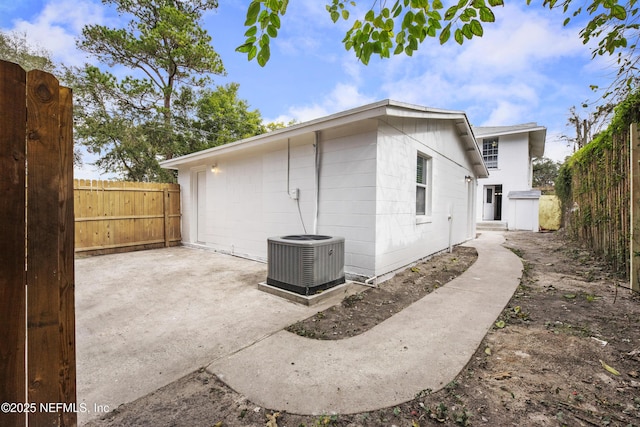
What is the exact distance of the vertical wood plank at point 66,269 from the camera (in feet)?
3.80

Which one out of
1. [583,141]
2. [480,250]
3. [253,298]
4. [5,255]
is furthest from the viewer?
[583,141]

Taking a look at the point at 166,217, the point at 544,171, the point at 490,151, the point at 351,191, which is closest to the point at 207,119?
the point at 166,217

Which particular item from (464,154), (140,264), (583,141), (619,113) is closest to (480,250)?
(464,154)

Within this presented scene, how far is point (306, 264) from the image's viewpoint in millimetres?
3918

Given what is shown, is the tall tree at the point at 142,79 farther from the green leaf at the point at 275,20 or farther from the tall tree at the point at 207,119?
the green leaf at the point at 275,20

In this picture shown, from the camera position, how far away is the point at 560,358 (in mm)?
2414

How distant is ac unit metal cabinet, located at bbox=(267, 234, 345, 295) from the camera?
3926mm

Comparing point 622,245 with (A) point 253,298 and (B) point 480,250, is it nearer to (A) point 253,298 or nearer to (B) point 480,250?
(B) point 480,250

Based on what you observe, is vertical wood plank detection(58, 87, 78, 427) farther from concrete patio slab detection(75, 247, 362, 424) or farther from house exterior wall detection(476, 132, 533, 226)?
house exterior wall detection(476, 132, 533, 226)

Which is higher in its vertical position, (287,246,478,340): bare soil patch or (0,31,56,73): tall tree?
(0,31,56,73): tall tree

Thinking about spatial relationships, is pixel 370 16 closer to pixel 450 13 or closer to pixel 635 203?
pixel 450 13

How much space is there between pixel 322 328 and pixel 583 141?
2020 cm

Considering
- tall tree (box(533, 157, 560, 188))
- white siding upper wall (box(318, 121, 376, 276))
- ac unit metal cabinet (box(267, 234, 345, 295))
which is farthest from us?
tall tree (box(533, 157, 560, 188))

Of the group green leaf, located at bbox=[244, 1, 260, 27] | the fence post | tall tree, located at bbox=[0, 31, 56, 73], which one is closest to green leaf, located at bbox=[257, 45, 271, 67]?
green leaf, located at bbox=[244, 1, 260, 27]
